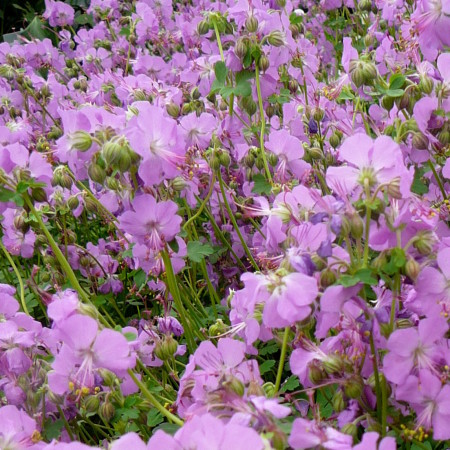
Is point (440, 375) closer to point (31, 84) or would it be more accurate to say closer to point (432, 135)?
point (432, 135)

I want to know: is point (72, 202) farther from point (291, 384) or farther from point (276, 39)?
point (291, 384)

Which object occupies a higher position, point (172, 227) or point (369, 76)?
point (369, 76)

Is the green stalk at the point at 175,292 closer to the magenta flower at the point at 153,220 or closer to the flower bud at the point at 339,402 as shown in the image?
the magenta flower at the point at 153,220

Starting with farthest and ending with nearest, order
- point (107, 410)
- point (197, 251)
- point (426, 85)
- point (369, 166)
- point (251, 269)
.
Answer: point (251, 269) → point (197, 251) → point (426, 85) → point (107, 410) → point (369, 166)

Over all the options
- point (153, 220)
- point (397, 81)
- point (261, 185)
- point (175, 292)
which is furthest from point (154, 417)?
point (397, 81)

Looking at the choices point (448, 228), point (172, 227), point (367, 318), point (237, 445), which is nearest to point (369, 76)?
point (448, 228)

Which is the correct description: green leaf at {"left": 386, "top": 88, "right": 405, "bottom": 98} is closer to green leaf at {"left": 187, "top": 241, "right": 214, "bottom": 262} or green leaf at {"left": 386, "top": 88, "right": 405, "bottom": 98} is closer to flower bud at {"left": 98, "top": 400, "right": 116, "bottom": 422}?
green leaf at {"left": 187, "top": 241, "right": 214, "bottom": 262}

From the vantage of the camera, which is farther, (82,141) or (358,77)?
(358,77)
